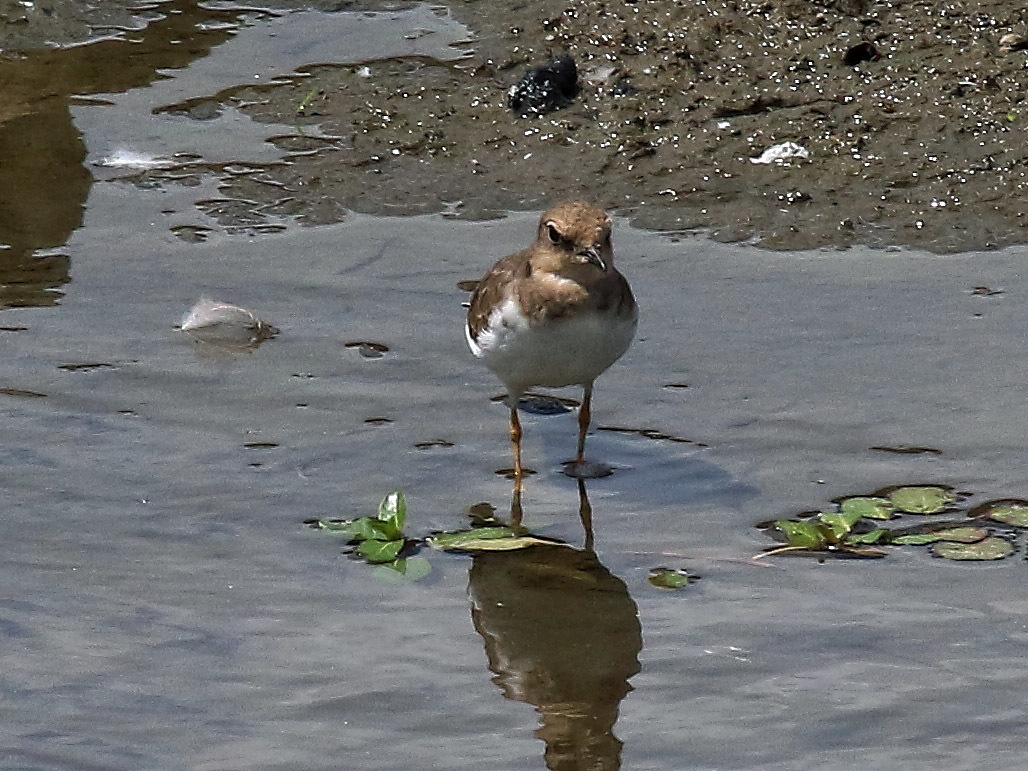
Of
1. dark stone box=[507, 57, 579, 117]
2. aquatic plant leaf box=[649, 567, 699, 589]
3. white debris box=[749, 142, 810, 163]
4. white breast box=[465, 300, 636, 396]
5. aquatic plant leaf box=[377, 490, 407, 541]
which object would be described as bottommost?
aquatic plant leaf box=[649, 567, 699, 589]

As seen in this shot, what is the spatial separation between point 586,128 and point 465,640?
431 centimetres

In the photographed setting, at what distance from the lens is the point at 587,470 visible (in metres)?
6.61

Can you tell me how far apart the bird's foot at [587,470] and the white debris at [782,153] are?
2.60m

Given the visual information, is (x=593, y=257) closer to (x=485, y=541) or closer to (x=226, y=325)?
(x=485, y=541)

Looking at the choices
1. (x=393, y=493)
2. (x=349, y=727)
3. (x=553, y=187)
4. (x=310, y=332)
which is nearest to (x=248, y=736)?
(x=349, y=727)

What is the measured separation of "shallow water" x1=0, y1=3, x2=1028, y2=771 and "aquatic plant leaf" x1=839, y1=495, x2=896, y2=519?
0.16m

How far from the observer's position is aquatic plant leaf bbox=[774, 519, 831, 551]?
5.78 metres

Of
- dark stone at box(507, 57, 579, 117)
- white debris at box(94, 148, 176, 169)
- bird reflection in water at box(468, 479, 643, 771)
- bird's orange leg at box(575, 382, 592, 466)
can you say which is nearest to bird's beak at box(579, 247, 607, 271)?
bird's orange leg at box(575, 382, 592, 466)

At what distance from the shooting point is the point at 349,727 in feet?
16.0

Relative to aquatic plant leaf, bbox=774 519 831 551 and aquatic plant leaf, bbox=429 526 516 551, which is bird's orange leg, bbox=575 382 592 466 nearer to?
aquatic plant leaf, bbox=429 526 516 551

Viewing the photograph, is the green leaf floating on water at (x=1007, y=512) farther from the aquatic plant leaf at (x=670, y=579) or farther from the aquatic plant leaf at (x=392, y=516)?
the aquatic plant leaf at (x=392, y=516)

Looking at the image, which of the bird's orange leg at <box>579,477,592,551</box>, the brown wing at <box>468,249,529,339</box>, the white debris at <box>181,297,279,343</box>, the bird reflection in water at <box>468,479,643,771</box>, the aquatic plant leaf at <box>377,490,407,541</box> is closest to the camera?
the bird reflection in water at <box>468,479,643,771</box>

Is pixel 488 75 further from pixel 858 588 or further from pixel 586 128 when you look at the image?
pixel 858 588

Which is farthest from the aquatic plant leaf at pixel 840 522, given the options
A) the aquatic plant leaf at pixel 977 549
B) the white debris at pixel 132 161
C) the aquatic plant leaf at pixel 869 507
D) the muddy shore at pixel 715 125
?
the white debris at pixel 132 161
